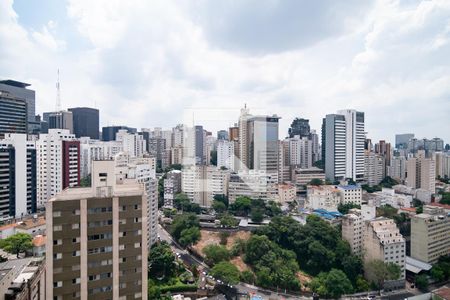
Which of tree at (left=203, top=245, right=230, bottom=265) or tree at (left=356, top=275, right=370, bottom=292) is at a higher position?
tree at (left=203, top=245, right=230, bottom=265)

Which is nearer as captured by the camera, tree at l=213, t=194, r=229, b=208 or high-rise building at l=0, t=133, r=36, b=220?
high-rise building at l=0, t=133, r=36, b=220

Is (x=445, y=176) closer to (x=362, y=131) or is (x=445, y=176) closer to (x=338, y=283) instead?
(x=362, y=131)

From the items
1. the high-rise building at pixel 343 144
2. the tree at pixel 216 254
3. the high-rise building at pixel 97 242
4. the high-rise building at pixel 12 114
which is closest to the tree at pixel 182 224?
the tree at pixel 216 254

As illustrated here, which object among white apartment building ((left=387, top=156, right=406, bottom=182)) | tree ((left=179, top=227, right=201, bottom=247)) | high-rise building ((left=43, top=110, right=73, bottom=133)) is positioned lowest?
tree ((left=179, top=227, right=201, bottom=247))

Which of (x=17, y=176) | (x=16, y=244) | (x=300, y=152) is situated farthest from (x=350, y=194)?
(x=17, y=176)

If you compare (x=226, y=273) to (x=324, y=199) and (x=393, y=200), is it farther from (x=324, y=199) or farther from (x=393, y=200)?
(x=393, y=200)

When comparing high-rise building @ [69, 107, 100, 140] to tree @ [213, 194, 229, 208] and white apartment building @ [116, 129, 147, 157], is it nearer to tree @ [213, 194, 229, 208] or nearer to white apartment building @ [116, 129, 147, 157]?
white apartment building @ [116, 129, 147, 157]

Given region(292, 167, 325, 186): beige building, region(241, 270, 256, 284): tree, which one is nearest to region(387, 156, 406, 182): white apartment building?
region(292, 167, 325, 186): beige building
